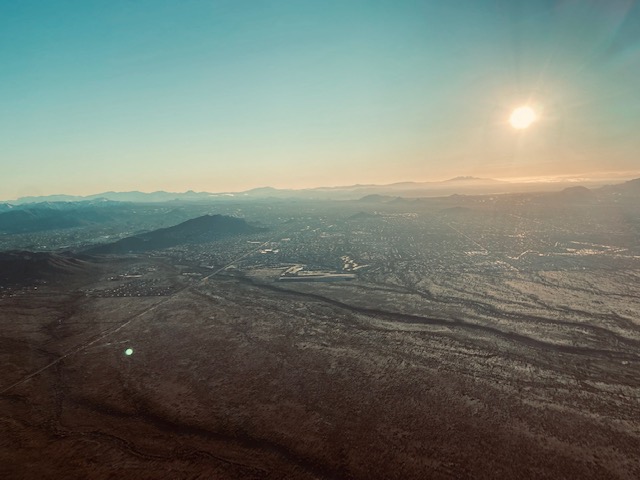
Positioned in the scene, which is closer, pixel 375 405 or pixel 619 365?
pixel 375 405

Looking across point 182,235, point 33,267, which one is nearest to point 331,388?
point 33,267

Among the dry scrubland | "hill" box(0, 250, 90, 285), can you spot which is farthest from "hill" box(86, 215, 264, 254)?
the dry scrubland

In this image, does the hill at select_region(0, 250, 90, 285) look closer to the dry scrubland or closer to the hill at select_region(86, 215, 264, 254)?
the dry scrubland

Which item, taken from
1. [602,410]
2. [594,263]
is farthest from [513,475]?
[594,263]

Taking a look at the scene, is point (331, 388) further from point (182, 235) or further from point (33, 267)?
point (182, 235)

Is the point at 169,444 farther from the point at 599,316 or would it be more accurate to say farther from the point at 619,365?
the point at 599,316

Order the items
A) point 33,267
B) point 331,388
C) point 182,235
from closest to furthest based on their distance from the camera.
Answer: point 331,388
point 33,267
point 182,235
